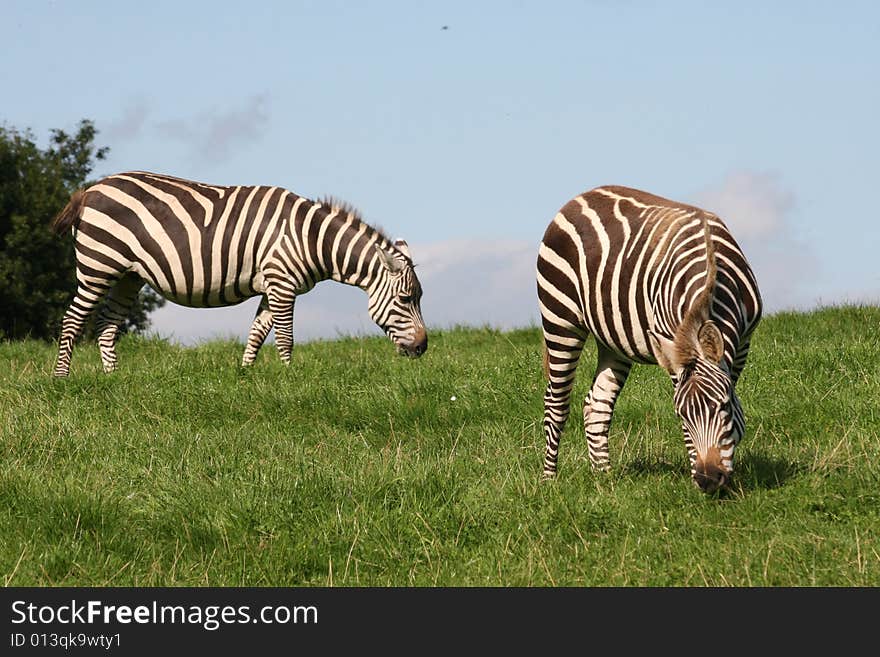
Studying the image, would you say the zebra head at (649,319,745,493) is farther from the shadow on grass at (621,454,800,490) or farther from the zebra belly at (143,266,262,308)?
the zebra belly at (143,266,262,308)

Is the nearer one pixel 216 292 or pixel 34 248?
pixel 216 292

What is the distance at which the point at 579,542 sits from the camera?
7875 mm

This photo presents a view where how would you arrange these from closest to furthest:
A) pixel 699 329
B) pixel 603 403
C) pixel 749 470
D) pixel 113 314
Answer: pixel 699 329
pixel 749 470
pixel 603 403
pixel 113 314

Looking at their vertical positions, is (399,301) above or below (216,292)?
below

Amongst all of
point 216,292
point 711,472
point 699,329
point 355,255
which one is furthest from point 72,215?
point 711,472

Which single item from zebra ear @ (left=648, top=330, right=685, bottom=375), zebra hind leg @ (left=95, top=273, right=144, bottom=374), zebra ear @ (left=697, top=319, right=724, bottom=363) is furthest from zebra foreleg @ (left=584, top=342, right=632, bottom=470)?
zebra hind leg @ (left=95, top=273, right=144, bottom=374)

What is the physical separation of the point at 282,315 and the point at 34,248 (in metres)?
20.2

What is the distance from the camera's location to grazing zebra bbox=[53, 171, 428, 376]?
15812mm

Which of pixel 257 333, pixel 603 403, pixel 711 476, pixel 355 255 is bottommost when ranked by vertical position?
pixel 711 476

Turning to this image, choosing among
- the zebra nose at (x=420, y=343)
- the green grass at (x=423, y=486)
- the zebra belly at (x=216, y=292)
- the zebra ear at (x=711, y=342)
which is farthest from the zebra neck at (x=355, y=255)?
the zebra ear at (x=711, y=342)

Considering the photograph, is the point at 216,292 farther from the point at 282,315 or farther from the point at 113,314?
the point at 113,314

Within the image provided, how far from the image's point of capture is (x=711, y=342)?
7730 millimetres
